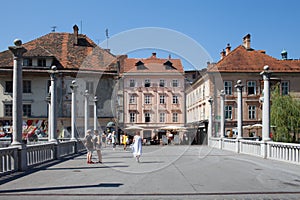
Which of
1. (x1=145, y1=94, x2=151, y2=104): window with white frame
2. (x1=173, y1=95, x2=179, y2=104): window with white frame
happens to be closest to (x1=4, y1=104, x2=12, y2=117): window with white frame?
(x1=145, y1=94, x2=151, y2=104): window with white frame

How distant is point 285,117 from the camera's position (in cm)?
4344

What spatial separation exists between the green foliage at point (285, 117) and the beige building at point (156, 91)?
11853 millimetres

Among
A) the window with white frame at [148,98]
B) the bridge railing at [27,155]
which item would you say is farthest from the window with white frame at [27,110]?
the bridge railing at [27,155]

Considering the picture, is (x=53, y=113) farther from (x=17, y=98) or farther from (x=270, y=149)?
(x=270, y=149)

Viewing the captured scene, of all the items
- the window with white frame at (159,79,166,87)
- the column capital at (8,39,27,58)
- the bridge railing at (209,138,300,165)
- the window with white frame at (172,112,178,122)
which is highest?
the column capital at (8,39,27,58)

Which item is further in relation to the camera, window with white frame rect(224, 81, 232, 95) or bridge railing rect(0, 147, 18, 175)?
window with white frame rect(224, 81, 232, 95)

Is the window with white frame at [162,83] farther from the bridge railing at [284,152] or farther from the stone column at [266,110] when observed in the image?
the bridge railing at [284,152]

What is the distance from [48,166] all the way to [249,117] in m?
41.0

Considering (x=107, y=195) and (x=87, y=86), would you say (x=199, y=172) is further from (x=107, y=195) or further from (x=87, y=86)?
(x=87, y=86)

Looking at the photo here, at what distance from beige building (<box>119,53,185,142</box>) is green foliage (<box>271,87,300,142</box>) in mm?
11853

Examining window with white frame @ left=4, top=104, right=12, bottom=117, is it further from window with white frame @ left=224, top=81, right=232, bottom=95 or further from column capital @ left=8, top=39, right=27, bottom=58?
column capital @ left=8, top=39, right=27, bottom=58

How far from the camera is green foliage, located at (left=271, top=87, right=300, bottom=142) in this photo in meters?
42.8

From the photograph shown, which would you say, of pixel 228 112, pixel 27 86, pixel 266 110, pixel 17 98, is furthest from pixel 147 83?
pixel 27 86

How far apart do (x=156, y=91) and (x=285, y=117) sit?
57.5 ft
